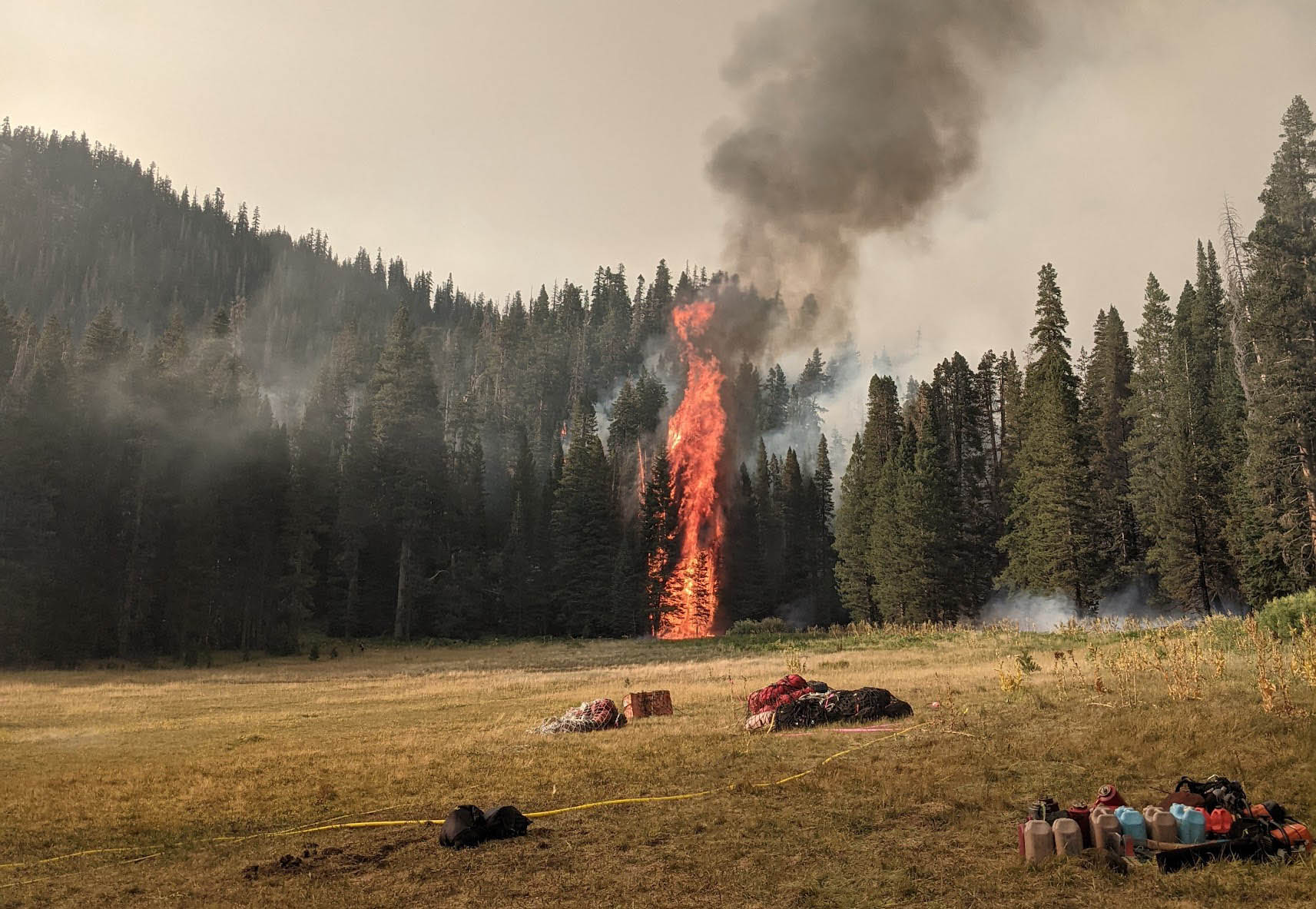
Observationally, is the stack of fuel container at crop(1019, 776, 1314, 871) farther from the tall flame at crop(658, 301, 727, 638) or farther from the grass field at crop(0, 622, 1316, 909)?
the tall flame at crop(658, 301, 727, 638)

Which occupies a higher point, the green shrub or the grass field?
Result: the green shrub

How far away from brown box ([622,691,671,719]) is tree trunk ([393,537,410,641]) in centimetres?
5277

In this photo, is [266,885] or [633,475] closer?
[266,885]

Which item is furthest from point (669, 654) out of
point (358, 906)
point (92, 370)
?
point (92, 370)

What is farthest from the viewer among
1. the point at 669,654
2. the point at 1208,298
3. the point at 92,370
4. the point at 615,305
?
the point at 615,305

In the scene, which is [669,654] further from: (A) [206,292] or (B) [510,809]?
(A) [206,292]

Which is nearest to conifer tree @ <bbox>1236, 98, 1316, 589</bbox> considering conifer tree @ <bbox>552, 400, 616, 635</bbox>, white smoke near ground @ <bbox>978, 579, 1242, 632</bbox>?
white smoke near ground @ <bbox>978, 579, 1242, 632</bbox>

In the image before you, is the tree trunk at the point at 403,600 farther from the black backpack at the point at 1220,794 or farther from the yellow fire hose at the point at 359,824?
the black backpack at the point at 1220,794

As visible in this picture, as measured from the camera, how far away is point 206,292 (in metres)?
199

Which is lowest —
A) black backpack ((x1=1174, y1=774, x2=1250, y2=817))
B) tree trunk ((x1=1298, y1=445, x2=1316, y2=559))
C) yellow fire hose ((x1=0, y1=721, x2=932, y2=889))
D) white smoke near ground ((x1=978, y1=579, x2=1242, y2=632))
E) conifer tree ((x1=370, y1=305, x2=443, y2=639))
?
yellow fire hose ((x1=0, y1=721, x2=932, y2=889))

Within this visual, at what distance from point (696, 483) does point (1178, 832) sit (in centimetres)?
6579

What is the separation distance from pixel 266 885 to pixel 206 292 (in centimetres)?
22123

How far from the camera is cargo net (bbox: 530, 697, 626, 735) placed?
19125 mm

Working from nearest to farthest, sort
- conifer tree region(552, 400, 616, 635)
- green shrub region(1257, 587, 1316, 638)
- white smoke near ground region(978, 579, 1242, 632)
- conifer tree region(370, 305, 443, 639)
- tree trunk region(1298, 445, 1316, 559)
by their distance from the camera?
green shrub region(1257, 587, 1316, 638)
tree trunk region(1298, 445, 1316, 559)
white smoke near ground region(978, 579, 1242, 632)
conifer tree region(370, 305, 443, 639)
conifer tree region(552, 400, 616, 635)
